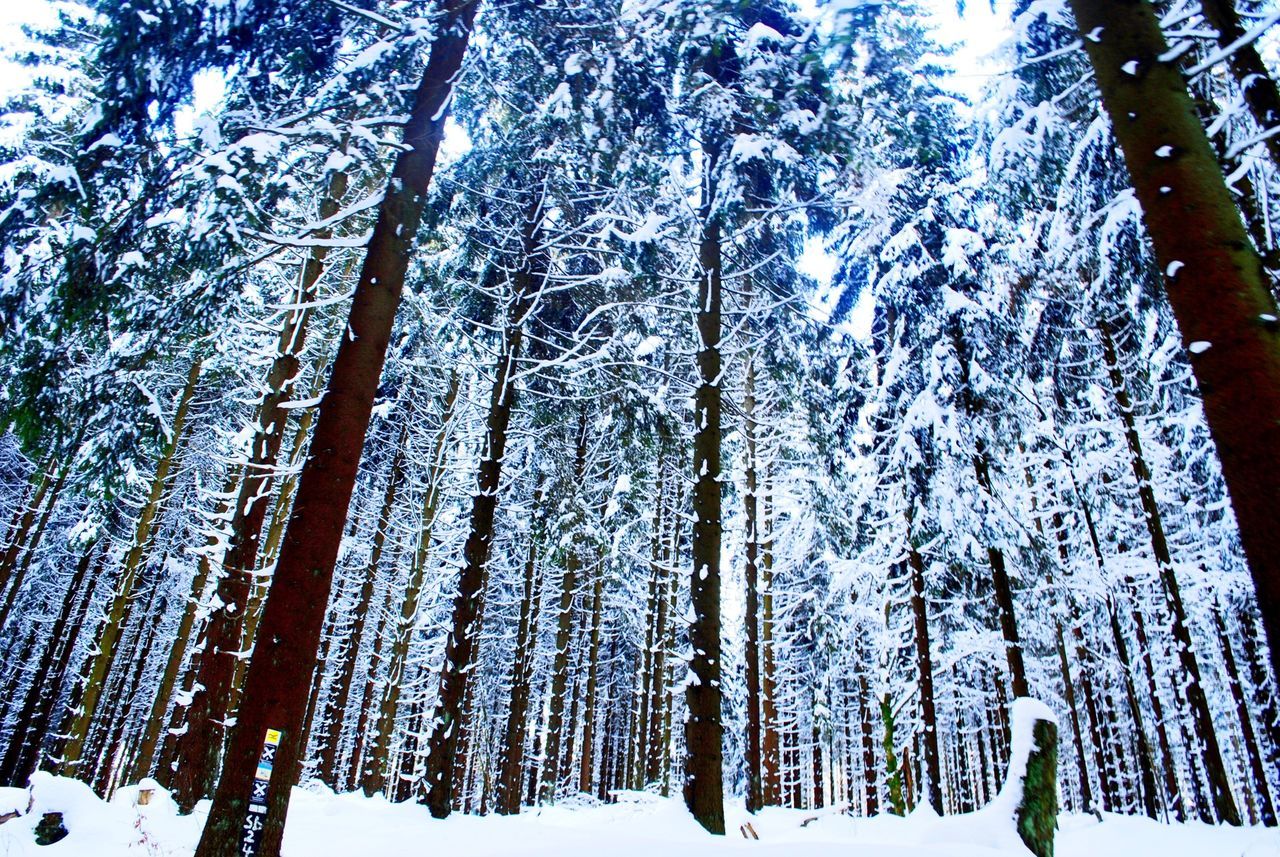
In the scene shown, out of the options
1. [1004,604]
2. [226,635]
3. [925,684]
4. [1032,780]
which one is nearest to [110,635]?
[226,635]

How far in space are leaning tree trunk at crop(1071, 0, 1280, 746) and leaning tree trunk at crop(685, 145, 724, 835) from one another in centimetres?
512

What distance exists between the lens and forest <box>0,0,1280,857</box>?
15.2ft

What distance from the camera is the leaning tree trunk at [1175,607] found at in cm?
1180

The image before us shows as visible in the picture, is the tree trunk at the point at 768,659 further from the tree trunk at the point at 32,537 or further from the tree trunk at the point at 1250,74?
the tree trunk at the point at 32,537

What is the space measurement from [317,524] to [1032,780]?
228 inches

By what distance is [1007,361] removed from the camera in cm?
1173

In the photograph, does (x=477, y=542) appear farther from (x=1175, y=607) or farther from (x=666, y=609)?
(x=1175, y=607)

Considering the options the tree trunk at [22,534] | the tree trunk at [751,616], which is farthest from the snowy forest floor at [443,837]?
the tree trunk at [22,534]

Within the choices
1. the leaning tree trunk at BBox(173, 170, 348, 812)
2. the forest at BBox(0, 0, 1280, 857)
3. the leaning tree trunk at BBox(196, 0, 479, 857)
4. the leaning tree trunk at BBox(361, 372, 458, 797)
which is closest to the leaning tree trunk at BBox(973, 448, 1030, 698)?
the forest at BBox(0, 0, 1280, 857)

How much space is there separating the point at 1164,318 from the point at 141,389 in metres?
12.4

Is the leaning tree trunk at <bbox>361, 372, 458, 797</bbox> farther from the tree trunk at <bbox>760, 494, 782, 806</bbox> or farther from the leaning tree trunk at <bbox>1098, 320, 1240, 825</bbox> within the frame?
the leaning tree trunk at <bbox>1098, 320, 1240, 825</bbox>

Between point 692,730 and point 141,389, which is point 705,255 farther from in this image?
point 141,389

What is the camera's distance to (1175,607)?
40.4 feet

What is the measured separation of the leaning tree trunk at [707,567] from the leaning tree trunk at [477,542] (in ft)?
8.98
